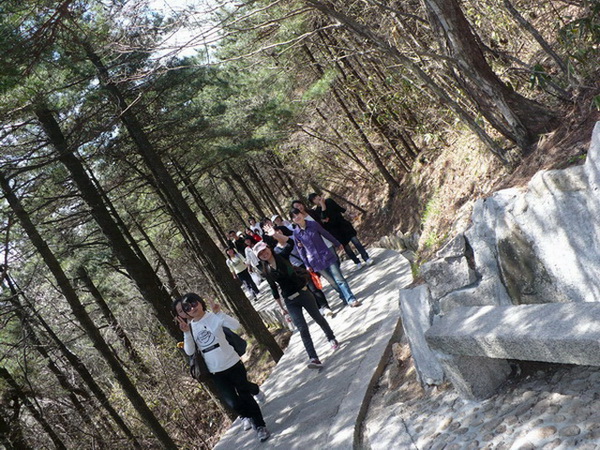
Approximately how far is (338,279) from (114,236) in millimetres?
3824

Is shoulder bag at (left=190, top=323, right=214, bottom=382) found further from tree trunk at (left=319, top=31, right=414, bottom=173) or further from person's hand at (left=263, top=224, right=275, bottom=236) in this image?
tree trunk at (left=319, top=31, right=414, bottom=173)

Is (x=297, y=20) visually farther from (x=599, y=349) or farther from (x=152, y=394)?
(x=599, y=349)

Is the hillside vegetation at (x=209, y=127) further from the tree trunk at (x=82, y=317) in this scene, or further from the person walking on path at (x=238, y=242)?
the person walking on path at (x=238, y=242)

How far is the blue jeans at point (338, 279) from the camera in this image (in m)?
8.73

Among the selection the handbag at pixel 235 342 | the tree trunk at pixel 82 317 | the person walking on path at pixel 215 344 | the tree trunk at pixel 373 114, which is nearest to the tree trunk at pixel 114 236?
the tree trunk at pixel 82 317

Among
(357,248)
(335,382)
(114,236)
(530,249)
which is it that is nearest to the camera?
(530,249)

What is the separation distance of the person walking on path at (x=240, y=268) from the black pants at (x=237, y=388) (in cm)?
1108

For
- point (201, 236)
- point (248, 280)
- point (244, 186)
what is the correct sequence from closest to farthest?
point (201, 236), point (248, 280), point (244, 186)

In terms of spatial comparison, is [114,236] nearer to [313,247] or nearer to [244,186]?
[313,247]

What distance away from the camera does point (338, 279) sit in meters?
8.84

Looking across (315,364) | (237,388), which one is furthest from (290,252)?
(237,388)

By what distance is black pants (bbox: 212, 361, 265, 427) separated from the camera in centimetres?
603

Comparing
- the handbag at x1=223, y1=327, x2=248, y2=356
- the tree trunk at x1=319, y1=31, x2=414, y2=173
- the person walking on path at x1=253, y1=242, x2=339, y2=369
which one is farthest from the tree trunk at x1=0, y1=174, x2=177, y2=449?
the tree trunk at x1=319, y1=31, x2=414, y2=173

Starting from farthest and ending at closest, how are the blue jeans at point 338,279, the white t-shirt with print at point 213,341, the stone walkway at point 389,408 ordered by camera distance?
1. the blue jeans at point 338,279
2. the white t-shirt with print at point 213,341
3. the stone walkway at point 389,408
